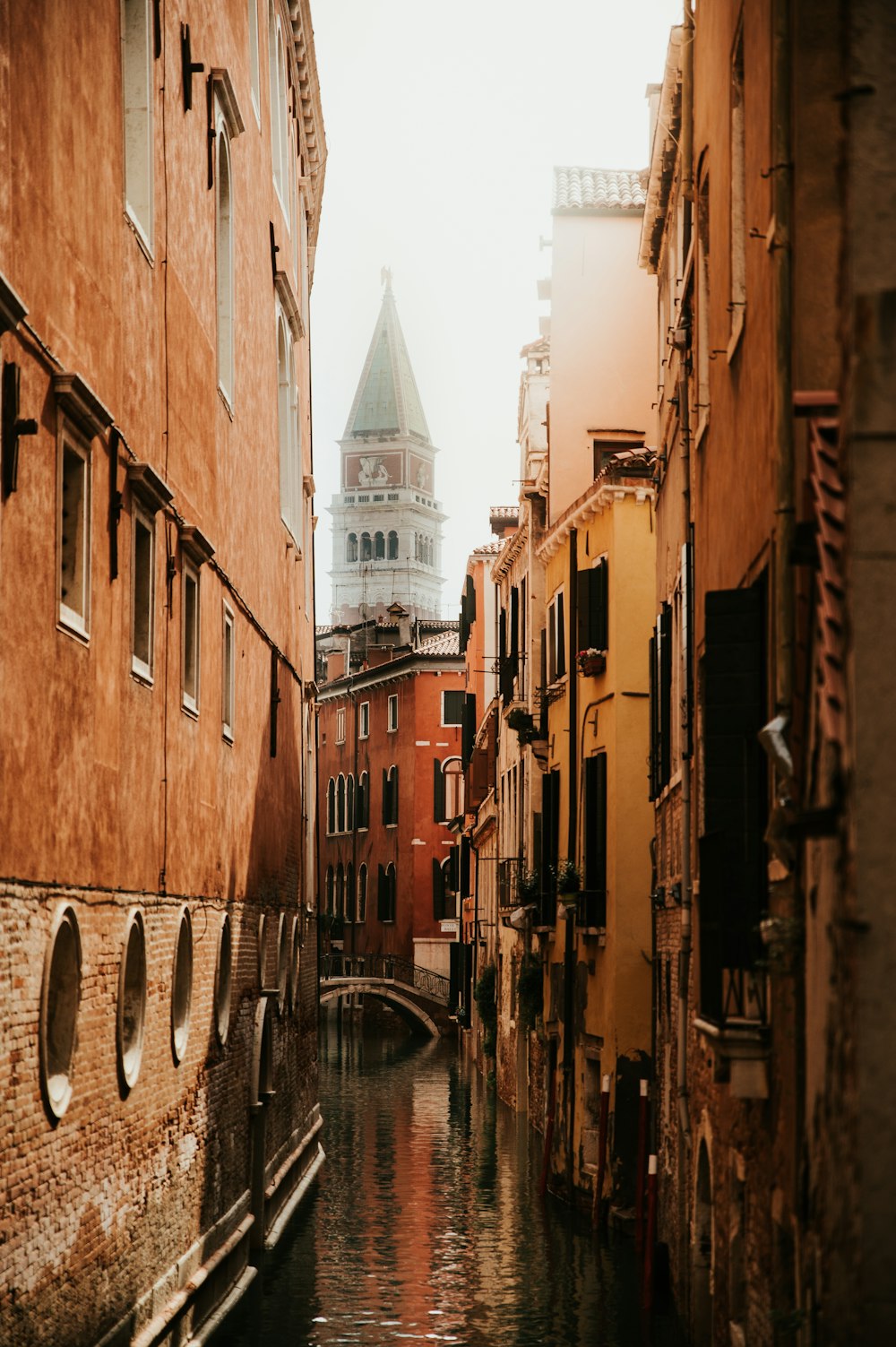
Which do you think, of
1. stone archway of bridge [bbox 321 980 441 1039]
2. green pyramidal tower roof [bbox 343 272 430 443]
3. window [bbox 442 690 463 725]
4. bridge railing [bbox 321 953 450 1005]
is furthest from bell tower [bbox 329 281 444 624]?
stone archway of bridge [bbox 321 980 441 1039]

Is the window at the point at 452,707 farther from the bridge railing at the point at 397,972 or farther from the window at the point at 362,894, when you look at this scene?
the bridge railing at the point at 397,972

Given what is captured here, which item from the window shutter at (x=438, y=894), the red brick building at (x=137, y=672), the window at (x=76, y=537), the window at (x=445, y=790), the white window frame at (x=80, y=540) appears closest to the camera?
the red brick building at (x=137, y=672)

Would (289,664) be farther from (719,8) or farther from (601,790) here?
(719,8)

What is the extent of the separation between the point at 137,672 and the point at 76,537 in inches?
80.6

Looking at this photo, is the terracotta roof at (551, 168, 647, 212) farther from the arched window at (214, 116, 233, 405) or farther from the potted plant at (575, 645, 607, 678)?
the arched window at (214, 116, 233, 405)

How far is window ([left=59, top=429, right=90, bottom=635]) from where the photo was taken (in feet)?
35.1

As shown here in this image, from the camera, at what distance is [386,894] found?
63.2 metres

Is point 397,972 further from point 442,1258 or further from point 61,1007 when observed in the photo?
point 61,1007

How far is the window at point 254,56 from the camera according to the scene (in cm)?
2036

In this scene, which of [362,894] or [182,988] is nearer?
[182,988]

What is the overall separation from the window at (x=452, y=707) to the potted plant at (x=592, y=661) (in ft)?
131

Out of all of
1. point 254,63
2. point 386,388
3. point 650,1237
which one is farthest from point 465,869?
point 386,388

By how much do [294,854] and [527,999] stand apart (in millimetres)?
4648

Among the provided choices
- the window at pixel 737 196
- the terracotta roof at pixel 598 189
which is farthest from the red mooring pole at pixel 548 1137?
the window at pixel 737 196
